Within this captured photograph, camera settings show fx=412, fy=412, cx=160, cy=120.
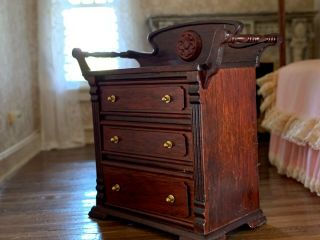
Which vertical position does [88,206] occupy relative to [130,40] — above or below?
below

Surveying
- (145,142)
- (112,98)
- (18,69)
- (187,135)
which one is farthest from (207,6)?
(187,135)

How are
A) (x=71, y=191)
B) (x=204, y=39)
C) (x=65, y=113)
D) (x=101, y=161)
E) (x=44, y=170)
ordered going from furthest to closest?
(x=65, y=113) → (x=44, y=170) → (x=71, y=191) → (x=101, y=161) → (x=204, y=39)

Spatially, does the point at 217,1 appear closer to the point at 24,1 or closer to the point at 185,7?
the point at 185,7

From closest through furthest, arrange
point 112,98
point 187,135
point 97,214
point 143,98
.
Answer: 1. point 187,135
2. point 143,98
3. point 112,98
4. point 97,214

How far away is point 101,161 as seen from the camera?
6.60 feet

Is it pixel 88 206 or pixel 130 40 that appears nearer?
pixel 88 206

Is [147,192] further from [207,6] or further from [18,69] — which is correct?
[207,6]

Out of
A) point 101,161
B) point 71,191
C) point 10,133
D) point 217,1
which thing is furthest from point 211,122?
point 217,1

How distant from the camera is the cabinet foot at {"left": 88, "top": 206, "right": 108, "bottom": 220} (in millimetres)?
1993

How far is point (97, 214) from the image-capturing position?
6.61 feet

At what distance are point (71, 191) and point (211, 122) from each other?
49.2 inches

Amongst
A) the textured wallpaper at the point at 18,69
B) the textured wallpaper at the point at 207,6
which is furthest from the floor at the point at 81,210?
the textured wallpaper at the point at 207,6

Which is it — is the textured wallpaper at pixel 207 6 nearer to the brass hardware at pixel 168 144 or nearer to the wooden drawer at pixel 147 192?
the wooden drawer at pixel 147 192

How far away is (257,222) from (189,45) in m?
0.83
